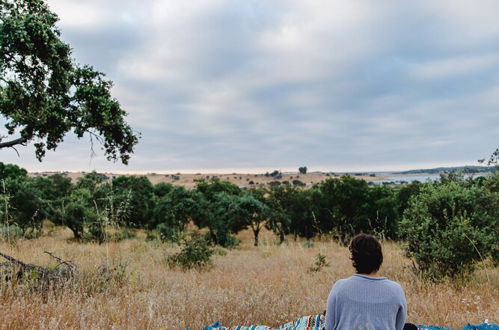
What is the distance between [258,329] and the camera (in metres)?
4.36

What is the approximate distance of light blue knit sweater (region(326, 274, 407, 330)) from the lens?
115 inches

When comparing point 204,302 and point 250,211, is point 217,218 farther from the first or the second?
point 204,302

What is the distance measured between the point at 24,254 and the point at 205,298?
6185mm

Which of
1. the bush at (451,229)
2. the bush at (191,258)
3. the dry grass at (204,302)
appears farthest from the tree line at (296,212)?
the bush at (191,258)

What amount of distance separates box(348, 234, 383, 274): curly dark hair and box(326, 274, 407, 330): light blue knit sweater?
89 mm

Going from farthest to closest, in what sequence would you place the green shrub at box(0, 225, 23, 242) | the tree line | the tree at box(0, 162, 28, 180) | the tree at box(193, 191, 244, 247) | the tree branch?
1. the tree at box(0, 162, 28, 180)
2. the tree at box(193, 191, 244, 247)
3. the green shrub at box(0, 225, 23, 242)
4. the tree line
5. the tree branch

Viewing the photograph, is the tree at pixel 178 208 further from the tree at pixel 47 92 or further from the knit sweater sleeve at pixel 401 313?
the knit sweater sleeve at pixel 401 313

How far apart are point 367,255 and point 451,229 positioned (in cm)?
524

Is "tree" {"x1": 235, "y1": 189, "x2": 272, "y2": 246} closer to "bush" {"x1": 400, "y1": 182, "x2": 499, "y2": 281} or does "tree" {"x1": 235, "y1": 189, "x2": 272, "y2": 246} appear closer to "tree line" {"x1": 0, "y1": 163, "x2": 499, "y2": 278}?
"tree line" {"x1": 0, "y1": 163, "x2": 499, "y2": 278}

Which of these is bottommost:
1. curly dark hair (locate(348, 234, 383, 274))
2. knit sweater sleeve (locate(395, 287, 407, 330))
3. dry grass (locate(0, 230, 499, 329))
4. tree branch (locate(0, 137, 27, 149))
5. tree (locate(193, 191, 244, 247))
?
tree (locate(193, 191, 244, 247))

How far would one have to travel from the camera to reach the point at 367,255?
9.93ft

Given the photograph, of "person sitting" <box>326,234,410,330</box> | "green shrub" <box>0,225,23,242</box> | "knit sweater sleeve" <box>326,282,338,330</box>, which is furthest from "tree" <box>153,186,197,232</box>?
"person sitting" <box>326,234,410,330</box>

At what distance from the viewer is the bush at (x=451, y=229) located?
6.99 m

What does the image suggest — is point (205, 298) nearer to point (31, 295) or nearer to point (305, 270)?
point (31, 295)
